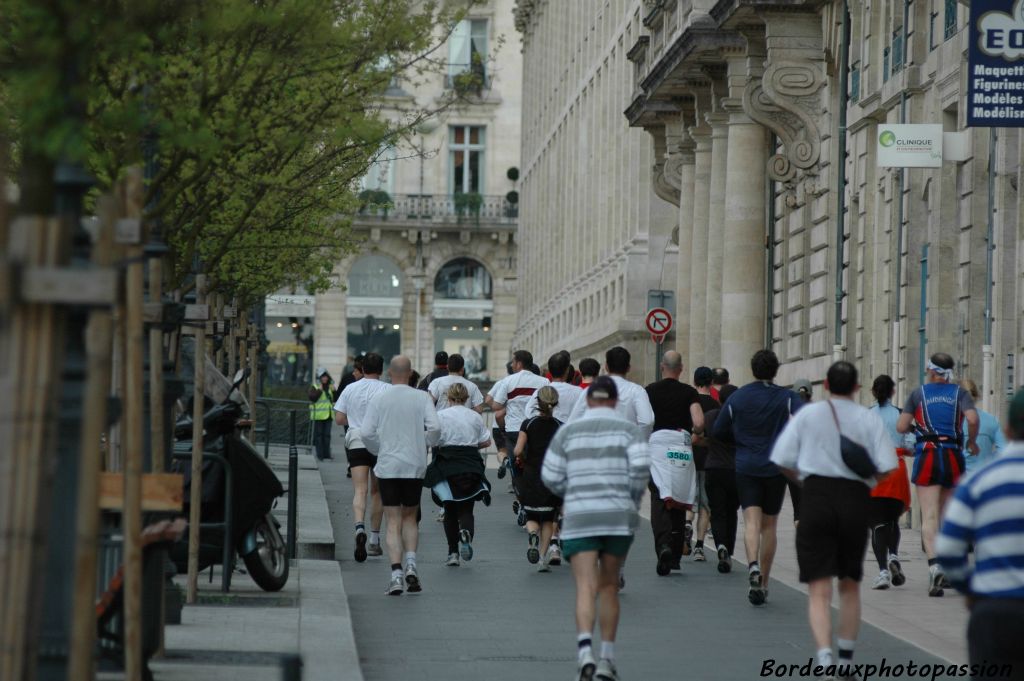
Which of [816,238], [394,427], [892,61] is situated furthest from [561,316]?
[394,427]

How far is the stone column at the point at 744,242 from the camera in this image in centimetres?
3406

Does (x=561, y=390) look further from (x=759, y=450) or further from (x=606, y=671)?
(x=606, y=671)

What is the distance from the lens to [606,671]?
10688mm

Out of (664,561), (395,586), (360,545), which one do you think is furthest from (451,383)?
(395,586)

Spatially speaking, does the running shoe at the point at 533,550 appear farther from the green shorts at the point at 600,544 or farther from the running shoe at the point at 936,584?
the green shorts at the point at 600,544

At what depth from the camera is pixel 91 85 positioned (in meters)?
12.2

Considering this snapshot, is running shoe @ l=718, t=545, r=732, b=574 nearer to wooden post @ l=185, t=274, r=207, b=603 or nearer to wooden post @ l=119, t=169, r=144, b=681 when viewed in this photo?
wooden post @ l=185, t=274, r=207, b=603

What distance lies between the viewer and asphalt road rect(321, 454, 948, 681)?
11766mm

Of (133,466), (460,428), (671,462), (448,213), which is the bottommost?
(133,466)

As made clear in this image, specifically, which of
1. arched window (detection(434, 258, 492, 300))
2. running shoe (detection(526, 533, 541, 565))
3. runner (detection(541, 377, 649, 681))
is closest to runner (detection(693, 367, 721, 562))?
running shoe (detection(526, 533, 541, 565))

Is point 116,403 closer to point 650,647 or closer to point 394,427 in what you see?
point 650,647

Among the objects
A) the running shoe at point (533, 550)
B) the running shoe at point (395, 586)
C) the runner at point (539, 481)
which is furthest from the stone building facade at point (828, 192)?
the running shoe at point (395, 586)

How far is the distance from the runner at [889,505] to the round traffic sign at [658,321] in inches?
707

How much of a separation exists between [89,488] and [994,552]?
2921 mm
